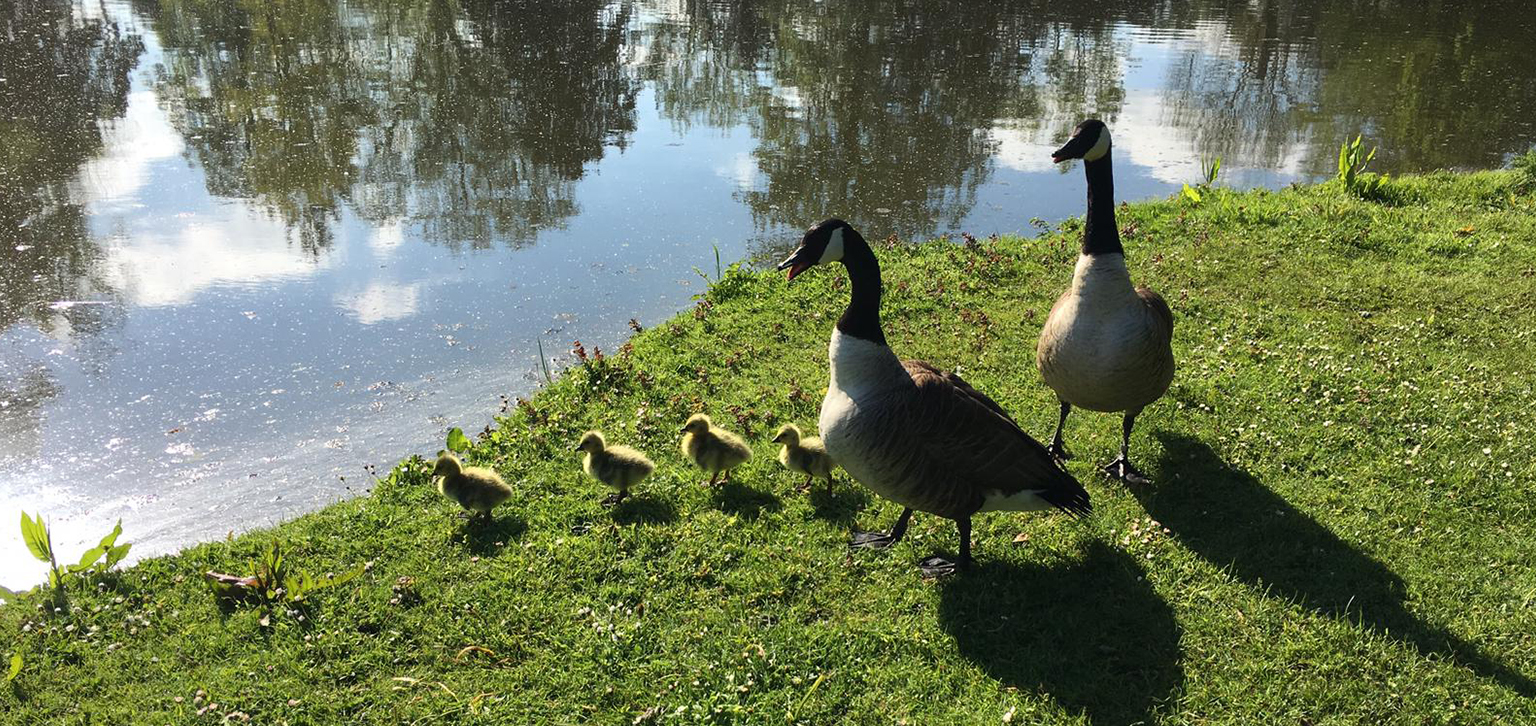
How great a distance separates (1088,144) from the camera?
20.3 ft

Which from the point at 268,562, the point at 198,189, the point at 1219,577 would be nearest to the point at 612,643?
the point at 268,562

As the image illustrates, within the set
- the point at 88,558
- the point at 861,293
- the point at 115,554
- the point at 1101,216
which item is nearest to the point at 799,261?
the point at 861,293

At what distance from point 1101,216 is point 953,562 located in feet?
8.38

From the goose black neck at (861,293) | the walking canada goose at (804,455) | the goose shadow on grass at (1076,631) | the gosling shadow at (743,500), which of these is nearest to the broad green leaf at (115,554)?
the gosling shadow at (743,500)

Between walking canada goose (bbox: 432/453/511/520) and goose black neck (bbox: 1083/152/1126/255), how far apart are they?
4.41 m

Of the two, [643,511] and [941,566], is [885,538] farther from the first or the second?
[643,511]

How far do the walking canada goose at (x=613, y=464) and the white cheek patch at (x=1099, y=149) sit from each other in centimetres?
382

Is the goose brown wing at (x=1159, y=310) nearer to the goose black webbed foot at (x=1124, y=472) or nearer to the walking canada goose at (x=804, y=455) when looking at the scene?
the goose black webbed foot at (x=1124, y=472)

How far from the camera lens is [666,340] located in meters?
9.22

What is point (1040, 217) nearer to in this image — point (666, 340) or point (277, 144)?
point (666, 340)

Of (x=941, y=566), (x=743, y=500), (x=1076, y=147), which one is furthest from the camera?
(x=743, y=500)

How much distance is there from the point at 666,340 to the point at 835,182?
6.42 m

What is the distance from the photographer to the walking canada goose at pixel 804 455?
243 inches

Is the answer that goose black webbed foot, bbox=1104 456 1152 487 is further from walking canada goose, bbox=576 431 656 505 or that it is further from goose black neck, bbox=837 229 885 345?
walking canada goose, bbox=576 431 656 505
